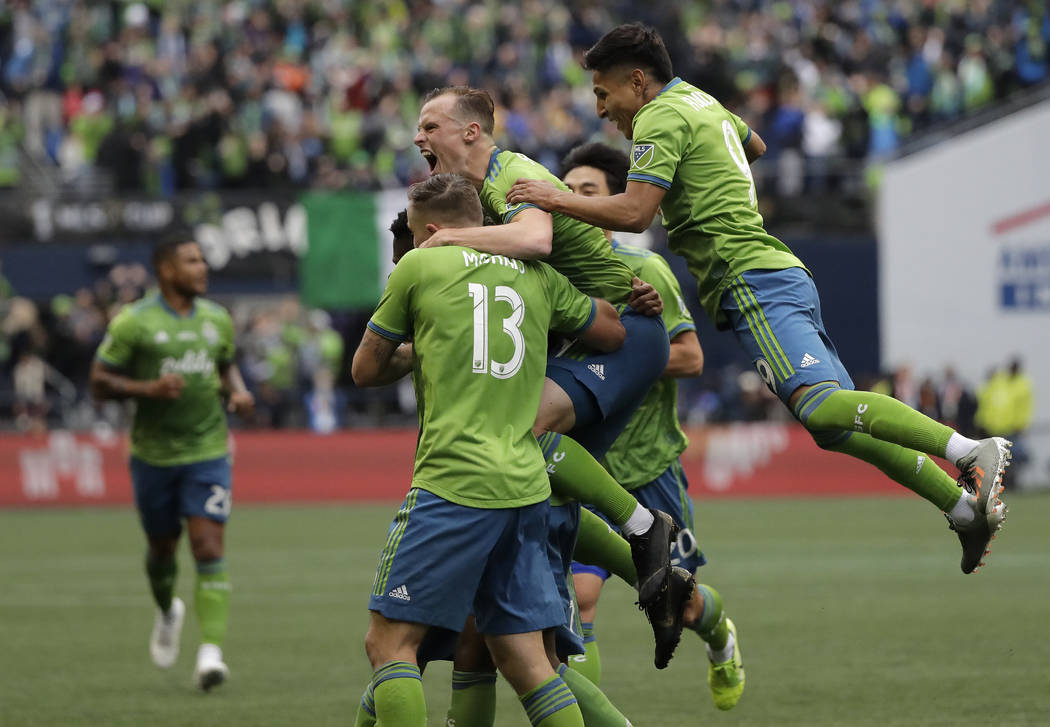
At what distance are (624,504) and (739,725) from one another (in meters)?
1.84

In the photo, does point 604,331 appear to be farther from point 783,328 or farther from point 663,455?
point 663,455

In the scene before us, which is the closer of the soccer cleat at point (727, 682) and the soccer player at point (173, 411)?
the soccer cleat at point (727, 682)

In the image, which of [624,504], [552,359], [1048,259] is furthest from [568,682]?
[1048,259]

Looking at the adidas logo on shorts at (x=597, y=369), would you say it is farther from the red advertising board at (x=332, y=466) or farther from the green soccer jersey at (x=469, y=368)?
the red advertising board at (x=332, y=466)

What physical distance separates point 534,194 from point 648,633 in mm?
5642

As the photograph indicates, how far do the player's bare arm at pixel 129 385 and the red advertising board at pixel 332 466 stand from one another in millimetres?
11696

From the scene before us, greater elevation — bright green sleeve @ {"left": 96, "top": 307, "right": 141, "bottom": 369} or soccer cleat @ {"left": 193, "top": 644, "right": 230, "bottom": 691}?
bright green sleeve @ {"left": 96, "top": 307, "right": 141, "bottom": 369}

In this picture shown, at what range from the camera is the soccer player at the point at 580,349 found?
20.7 ft

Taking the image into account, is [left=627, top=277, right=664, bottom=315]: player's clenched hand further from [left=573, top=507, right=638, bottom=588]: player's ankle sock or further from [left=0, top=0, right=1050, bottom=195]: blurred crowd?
[left=0, top=0, right=1050, bottom=195]: blurred crowd

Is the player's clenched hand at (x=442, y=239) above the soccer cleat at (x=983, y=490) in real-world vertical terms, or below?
above

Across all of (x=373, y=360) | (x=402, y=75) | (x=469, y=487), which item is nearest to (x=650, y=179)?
(x=373, y=360)

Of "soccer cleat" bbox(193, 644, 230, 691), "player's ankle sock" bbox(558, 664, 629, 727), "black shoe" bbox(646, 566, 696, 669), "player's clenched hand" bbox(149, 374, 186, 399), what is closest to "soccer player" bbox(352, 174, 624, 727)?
"player's ankle sock" bbox(558, 664, 629, 727)

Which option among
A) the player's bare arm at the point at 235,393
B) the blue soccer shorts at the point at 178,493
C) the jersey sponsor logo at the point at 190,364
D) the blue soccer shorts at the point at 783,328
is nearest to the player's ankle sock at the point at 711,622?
the blue soccer shorts at the point at 783,328

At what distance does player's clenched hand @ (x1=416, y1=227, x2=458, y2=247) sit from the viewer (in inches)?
228
